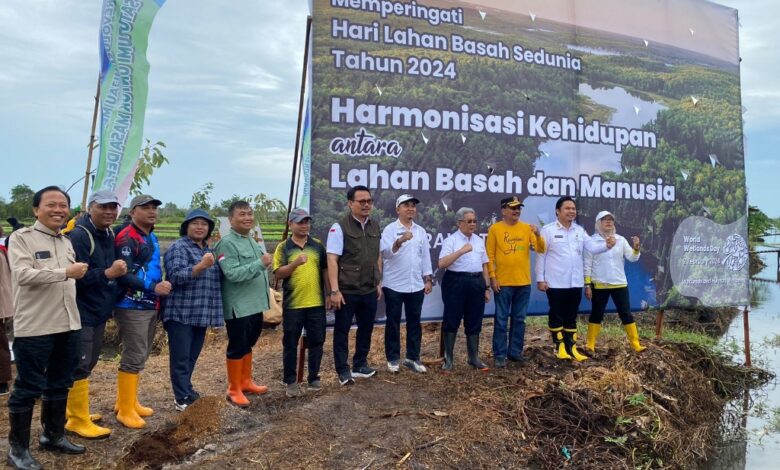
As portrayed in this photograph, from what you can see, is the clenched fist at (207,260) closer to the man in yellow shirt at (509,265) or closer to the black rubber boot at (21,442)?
the black rubber boot at (21,442)

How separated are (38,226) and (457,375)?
11.2 feet

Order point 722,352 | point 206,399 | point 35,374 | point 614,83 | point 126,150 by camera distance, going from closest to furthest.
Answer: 1. point 35,374
2. point 206,399
3. point 126,150
4. point 614,83
5. point 722,352

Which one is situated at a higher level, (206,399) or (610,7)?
(610,7)

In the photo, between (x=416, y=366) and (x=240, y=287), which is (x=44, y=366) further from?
(x=416, y=366)

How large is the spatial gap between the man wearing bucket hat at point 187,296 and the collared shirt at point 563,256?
3025 mm

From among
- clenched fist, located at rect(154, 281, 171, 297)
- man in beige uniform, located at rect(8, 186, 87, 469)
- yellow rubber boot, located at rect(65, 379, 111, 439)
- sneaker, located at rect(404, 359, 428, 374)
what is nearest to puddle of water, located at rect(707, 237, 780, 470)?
sneaker, located at rect(404, 359, 428, 374)

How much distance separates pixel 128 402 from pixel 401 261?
7.56ft

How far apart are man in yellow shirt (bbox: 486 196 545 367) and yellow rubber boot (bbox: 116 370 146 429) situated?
3.08m

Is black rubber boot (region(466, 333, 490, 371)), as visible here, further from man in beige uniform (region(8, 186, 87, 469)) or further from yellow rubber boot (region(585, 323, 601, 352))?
man in beige uniform (region(8, 186, 87, 469))

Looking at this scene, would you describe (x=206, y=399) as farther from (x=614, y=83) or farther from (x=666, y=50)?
(x=666, y=50)

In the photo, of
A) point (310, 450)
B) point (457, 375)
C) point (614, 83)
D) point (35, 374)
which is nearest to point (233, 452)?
point (310, 450)

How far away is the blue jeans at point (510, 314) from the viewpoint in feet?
17.5

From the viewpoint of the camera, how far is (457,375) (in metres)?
5.08

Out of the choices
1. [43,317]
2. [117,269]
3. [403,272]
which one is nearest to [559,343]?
[403,272]
